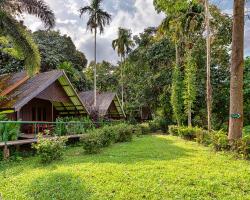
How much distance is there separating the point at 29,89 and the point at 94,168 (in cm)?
1006

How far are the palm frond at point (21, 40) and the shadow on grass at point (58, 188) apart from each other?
331 inches

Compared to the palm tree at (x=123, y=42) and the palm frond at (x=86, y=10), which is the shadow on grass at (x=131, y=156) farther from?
the palm tree at (x=123, y=42)

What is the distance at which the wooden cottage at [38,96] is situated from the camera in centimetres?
1692

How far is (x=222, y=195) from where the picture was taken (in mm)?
6887

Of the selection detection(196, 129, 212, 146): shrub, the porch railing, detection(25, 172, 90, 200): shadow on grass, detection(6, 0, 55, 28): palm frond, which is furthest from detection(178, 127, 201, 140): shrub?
detection(25, 172, 90, 200): shadow on grass

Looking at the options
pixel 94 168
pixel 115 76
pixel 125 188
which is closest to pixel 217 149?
pixel 94 168

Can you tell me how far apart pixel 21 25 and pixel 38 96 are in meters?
5.03

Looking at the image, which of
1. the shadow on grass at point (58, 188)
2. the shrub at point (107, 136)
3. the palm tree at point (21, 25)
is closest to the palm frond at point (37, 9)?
the palm tree at point (21, 25)

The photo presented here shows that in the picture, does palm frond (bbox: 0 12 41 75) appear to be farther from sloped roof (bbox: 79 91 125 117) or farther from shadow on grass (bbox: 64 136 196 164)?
sloped roof (bbox: 79 91 125 117)

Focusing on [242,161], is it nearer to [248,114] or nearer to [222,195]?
[222,195]

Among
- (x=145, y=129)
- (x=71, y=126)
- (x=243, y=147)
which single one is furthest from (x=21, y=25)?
(x=145, y=129)

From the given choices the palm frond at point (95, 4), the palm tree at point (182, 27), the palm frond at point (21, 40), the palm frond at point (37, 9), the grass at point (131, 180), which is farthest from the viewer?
the palm frond at point (95, 4)

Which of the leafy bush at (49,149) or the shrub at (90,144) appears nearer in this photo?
the leafy bush at (49,149)

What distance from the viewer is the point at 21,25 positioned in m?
15.8
